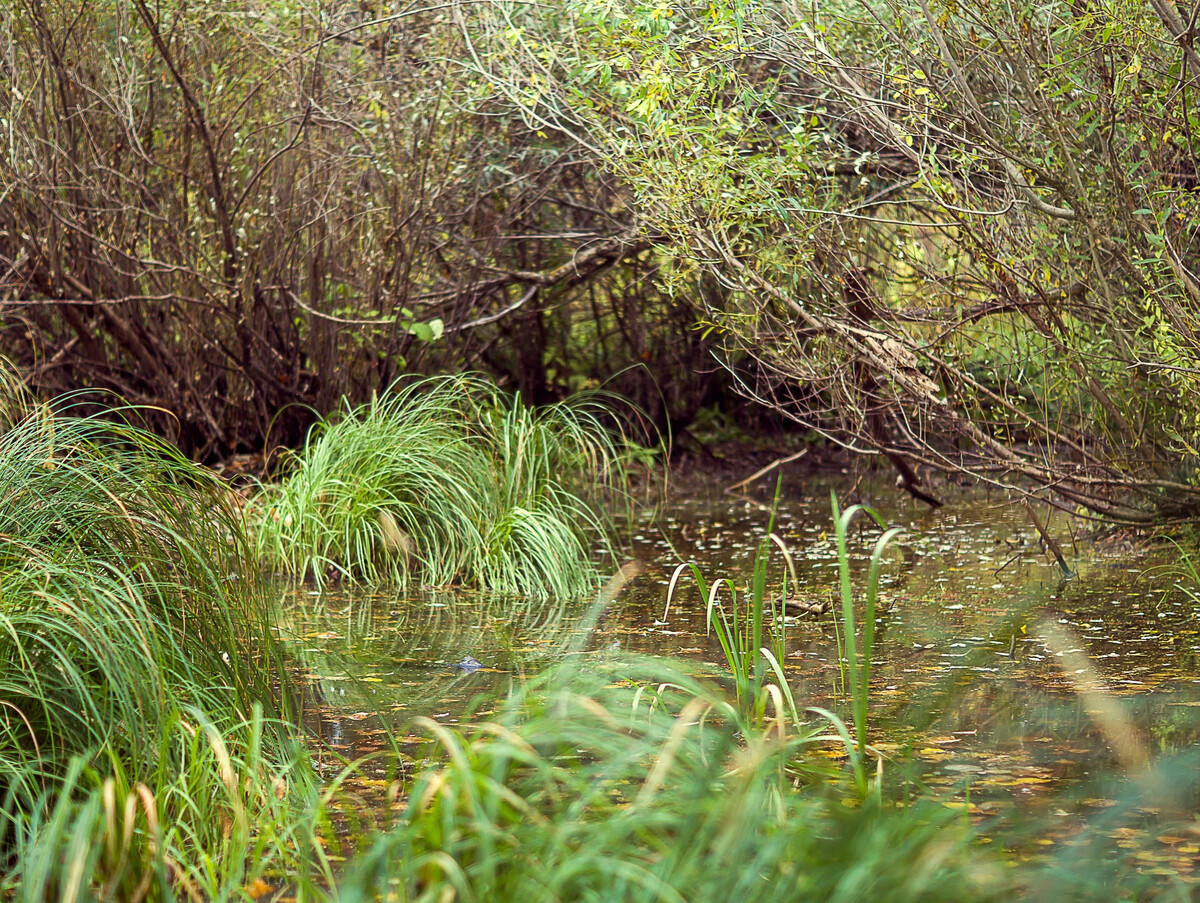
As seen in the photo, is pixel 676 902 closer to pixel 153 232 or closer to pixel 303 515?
pixel 303 515

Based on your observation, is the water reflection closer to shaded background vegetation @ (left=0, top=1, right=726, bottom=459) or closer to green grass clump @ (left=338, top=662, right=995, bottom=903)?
green grass clump @ (left=338, top=662, right=995, bottom=903)

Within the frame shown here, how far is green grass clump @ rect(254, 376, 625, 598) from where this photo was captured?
6.78m

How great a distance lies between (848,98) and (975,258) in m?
0.98

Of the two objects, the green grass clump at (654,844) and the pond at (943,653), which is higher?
the green grass clump at (654,844)

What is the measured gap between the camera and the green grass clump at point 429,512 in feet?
22.2

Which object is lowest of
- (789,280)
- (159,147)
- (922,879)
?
(922,879)

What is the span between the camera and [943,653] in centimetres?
509

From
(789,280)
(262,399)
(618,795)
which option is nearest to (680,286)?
(789,280)

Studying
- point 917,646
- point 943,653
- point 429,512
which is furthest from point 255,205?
point 943,653

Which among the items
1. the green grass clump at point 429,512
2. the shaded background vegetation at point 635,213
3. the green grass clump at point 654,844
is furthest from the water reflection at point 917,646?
the shaded background vegetation at point 635,213

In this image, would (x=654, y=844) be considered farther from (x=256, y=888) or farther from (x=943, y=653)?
(x=943, y=653)

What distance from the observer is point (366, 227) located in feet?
27.7

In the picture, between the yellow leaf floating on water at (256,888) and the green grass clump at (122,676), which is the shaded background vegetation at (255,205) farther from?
the yellow leaf floating on water at (256,888)

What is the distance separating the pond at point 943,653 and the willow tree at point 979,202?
64cm
